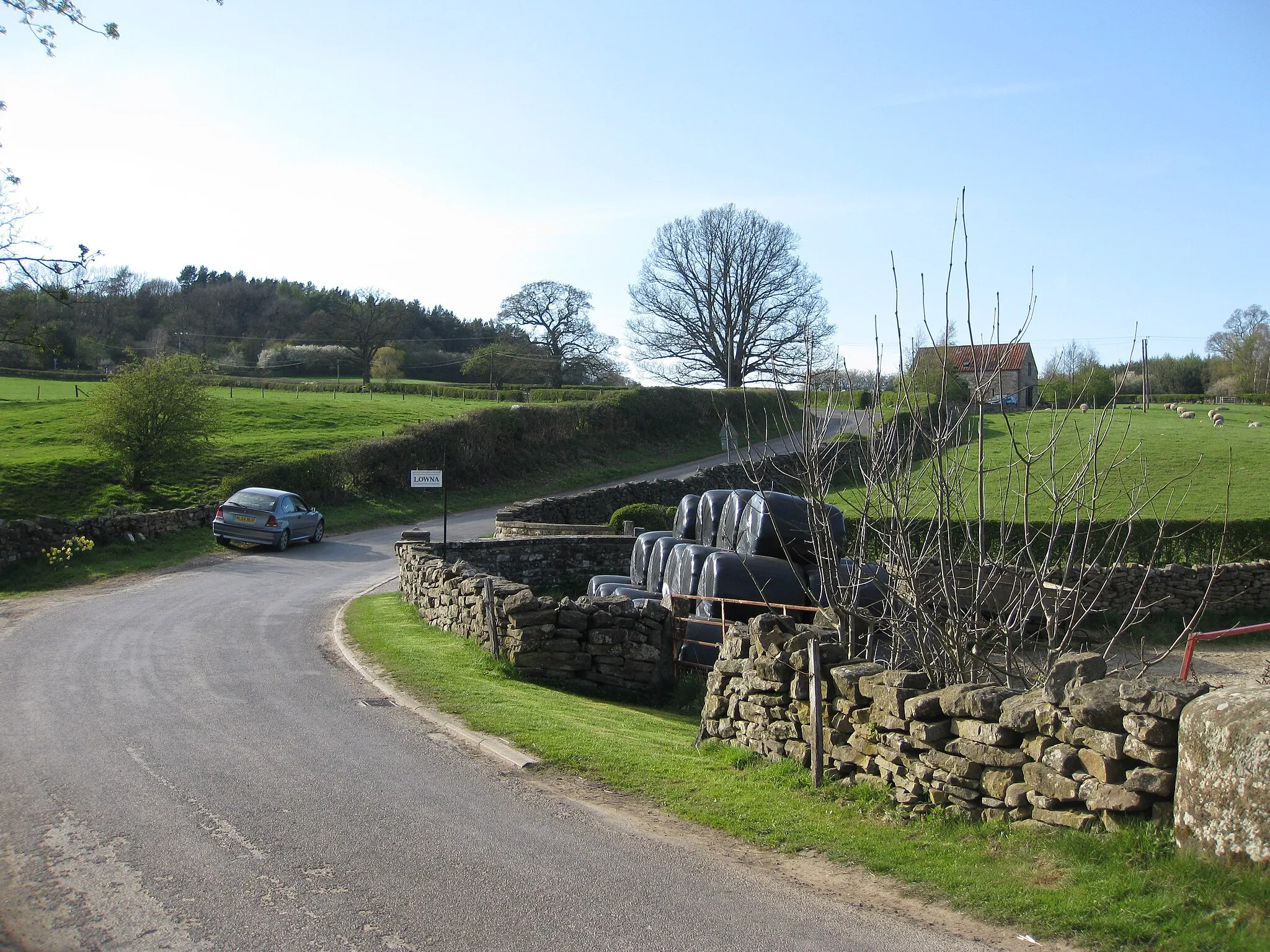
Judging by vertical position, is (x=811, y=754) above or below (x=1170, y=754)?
below

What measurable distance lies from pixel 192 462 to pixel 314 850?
31.4 metres

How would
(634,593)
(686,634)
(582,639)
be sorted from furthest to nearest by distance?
(634,593) < (686,634) < (582,639)

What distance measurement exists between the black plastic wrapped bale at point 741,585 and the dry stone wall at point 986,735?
5.63 metres

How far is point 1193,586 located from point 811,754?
1795 centimetres

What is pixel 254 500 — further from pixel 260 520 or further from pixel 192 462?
pixel 192 462

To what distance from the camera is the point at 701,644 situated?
1334cm

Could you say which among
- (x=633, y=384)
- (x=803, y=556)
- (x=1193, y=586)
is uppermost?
(x=633, y=384)

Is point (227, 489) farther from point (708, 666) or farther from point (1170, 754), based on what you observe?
point (1170, 754)

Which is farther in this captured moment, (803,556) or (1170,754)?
(803,556)

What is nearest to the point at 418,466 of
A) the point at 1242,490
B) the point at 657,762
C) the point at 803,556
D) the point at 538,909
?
the point at 803,556

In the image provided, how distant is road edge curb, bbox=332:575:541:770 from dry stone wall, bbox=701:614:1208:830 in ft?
6.66

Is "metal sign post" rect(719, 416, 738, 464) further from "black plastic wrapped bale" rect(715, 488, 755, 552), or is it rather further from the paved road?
the paved road

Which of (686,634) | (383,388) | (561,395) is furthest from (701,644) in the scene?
(383,388)

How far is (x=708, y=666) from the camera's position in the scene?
13.3 m
